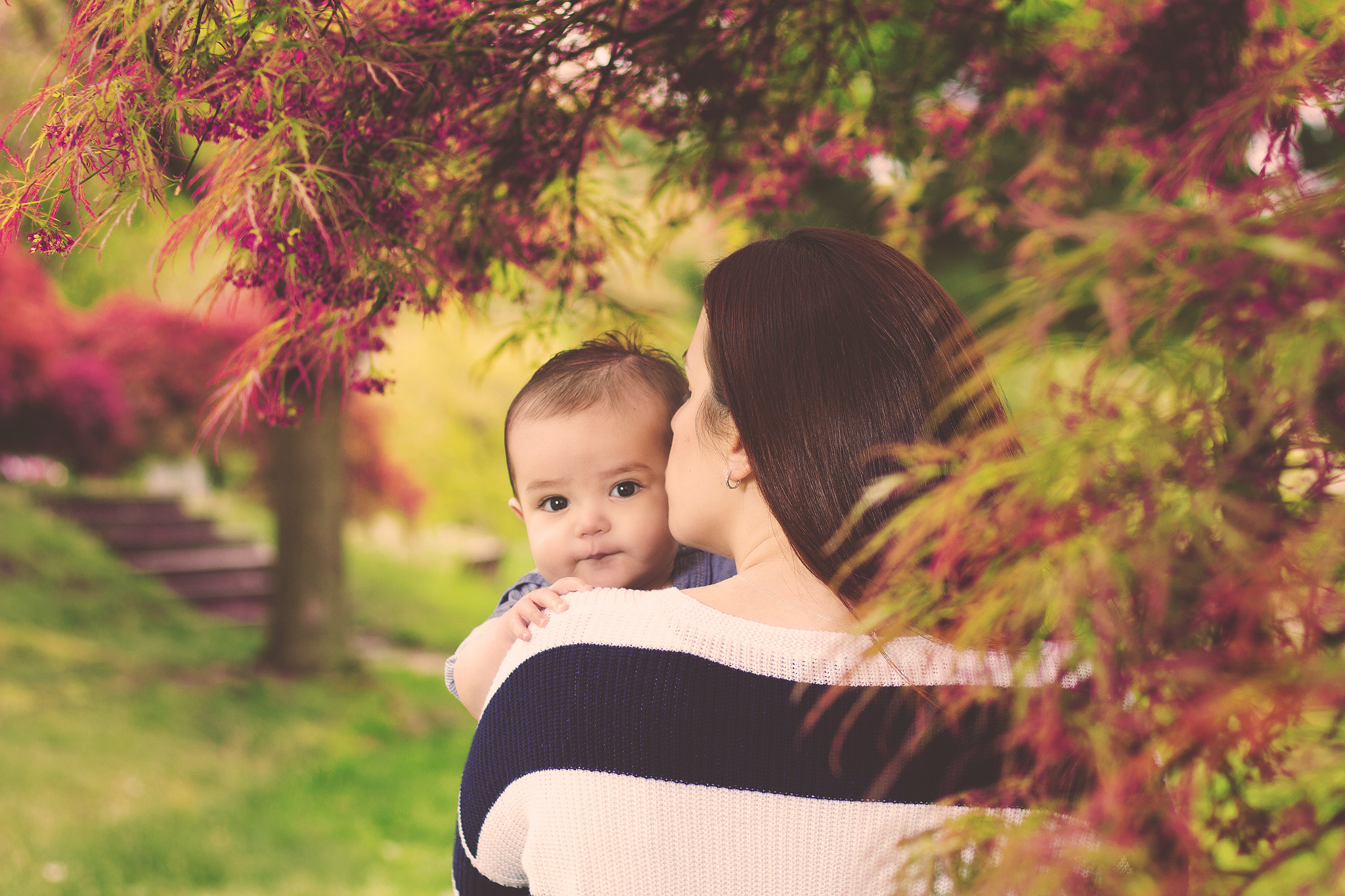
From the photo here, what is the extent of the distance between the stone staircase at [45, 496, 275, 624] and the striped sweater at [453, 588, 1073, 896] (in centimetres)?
687

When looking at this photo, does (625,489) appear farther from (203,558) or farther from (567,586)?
(203,558)

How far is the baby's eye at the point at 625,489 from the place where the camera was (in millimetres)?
1688

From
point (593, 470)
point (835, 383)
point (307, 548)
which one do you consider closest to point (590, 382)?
point (593, 470)

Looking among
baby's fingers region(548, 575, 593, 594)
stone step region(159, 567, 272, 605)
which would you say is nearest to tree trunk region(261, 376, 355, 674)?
stone step region(159, 567, 272, 605)

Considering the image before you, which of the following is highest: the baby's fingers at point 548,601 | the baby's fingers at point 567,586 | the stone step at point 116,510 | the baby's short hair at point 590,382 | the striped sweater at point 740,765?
the baby's short hair at point 590,382

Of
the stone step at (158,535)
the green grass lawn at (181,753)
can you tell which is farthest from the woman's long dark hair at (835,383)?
the stone step at (158,535)

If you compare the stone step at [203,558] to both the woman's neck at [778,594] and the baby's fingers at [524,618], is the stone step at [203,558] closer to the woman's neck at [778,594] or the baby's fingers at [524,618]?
the baby's fingers at [524,618]

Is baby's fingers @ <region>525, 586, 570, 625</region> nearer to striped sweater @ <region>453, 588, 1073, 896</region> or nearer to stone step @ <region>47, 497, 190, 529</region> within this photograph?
striped sweater @ <region>453, 588, 1073, 896</region>

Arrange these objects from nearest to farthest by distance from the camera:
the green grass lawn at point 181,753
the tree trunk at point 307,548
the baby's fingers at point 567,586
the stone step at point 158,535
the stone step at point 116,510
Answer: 1. the baby's fingers at point 567,586
2. the green grass lawn at point 181,753
3. the tree trunk at point 307,548
4. the stone step at point 158,535
5. the stone step at point 116,510

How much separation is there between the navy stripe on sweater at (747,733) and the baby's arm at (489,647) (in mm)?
191

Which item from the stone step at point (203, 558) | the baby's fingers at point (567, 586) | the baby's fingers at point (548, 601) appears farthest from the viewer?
the stone step at point (203, 558)

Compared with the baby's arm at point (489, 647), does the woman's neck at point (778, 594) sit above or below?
above

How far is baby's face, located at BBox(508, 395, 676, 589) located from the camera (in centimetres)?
165

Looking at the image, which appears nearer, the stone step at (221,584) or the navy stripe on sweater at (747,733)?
the navy stripe on sweater at (747,733)
